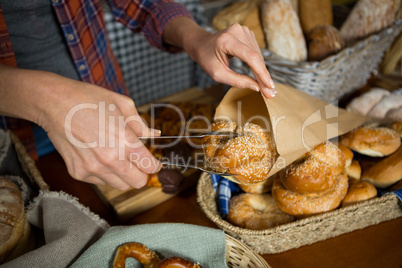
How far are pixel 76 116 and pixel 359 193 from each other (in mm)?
754

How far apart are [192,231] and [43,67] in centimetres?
84

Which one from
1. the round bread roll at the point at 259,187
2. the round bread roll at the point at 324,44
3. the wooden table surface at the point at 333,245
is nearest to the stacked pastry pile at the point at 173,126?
the wooden table surface at the point at 333,245

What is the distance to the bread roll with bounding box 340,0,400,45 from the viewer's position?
4.31 ft

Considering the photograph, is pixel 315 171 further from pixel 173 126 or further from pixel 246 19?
pixel 246 19

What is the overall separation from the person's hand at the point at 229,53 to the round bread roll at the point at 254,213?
1.08ft

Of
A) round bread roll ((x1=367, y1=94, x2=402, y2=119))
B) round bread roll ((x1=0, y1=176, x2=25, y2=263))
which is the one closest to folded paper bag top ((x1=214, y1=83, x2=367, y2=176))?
round bread roll ((x1=367, y1=94, x2=402, y2=119))

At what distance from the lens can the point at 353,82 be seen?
139cm

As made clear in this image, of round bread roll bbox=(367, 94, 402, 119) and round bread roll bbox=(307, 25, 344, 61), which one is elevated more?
round bread roll bbox=(307, 25, 344, 61)

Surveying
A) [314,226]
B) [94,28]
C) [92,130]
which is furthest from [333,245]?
[94,28]

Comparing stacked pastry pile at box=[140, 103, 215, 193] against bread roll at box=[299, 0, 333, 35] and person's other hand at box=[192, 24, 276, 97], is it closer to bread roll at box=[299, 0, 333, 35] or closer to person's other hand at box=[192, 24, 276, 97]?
person's other hand at box=[192, 24, 276, 97]

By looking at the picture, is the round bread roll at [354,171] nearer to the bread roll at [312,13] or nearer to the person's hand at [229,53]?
the person's hand at [229,53]

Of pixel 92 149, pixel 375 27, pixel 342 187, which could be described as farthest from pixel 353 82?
pixel 92 149

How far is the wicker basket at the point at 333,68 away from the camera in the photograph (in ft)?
3.64

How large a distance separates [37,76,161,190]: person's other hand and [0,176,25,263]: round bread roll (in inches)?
8.4
